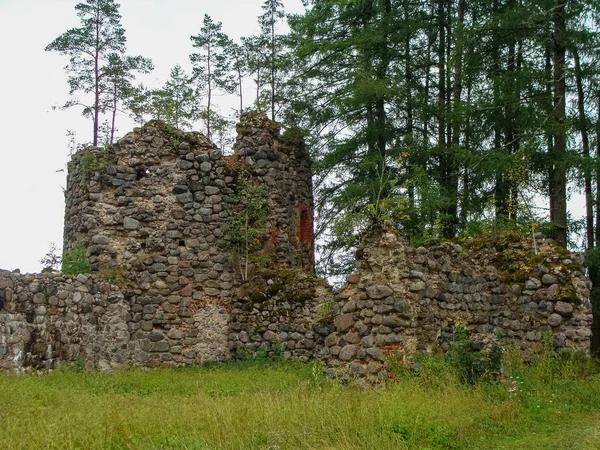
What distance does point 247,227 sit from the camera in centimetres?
1492

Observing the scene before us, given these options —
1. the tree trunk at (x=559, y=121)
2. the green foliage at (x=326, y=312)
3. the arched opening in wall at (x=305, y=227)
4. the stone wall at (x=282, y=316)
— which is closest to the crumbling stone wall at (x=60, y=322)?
the stone wall at (x=282, y=316)

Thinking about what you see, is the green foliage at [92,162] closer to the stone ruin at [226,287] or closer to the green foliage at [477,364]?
the stone ruin at [226,287]

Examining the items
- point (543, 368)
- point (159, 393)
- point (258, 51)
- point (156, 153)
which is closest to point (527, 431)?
point (543, 368)

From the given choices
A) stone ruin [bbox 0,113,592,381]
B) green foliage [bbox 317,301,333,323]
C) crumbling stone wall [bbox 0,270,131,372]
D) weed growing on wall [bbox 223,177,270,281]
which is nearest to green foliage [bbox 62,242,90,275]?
stone ruin [bbox 0,113,592,381]

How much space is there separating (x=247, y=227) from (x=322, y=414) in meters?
8.02

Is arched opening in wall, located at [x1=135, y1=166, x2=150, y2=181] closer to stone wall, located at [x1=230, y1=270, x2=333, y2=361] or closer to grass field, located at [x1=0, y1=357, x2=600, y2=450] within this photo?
stone wall, located at [x1=230, y1=270, x2=333, y2=361]

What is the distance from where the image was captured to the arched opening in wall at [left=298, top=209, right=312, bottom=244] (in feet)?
56.2

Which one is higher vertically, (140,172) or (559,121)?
(559,121)

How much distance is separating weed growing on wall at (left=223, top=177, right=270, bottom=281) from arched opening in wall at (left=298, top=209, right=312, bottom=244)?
5.96ft

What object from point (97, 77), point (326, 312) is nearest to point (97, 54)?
point (97, 77)

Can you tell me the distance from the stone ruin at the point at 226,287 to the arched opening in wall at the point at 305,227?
0.09 m

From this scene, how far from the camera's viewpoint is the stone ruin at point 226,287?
10906 millimetres

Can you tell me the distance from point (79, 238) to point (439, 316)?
25.2 feet

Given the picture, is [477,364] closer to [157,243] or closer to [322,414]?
[322,414]
